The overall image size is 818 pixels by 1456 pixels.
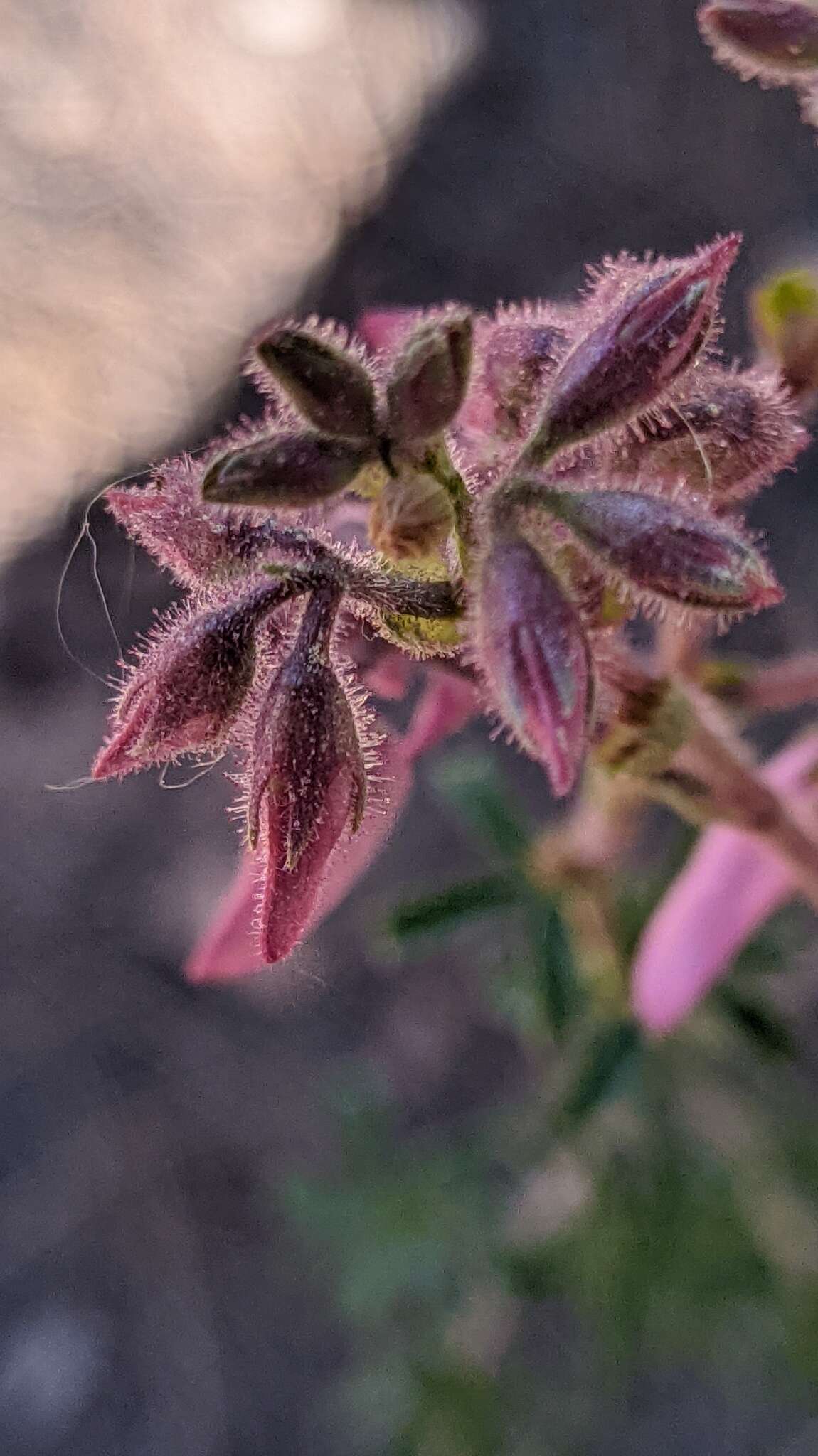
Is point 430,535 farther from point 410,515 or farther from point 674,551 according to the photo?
point 674,551

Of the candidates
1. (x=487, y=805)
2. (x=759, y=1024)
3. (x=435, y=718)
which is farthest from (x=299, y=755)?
(x=759, y=1024)

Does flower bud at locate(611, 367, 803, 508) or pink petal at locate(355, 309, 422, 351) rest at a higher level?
flower bud at locate(611, 367, 803, 508)

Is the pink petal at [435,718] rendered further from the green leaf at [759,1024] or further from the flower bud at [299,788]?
the green leaf at [759,1024]

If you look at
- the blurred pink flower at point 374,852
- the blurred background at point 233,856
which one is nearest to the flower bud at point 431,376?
the blurred pink flower at point 374,852

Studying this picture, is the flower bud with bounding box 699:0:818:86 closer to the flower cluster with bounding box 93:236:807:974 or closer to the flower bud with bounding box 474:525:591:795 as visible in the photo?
the flower cluster with bounding box 93:236:807:974

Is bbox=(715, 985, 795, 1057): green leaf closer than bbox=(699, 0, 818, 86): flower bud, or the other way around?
bbox=(699, 0, 818, 86): flower bud

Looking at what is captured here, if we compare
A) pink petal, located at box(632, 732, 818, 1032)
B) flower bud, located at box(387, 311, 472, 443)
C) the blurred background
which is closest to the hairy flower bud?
flower bud, located at box(387, 311, 472, 443)
